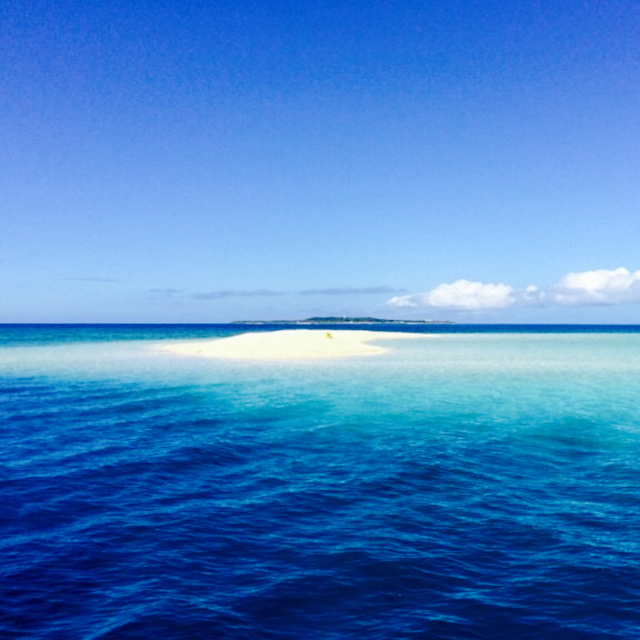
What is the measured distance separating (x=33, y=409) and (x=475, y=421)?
22361 mm

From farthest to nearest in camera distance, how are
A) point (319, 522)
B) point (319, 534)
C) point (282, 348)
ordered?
point (282, 348), point (319, 522), point (319, 534)

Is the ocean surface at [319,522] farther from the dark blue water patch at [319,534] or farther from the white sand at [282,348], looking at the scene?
the white sand at [282,348]

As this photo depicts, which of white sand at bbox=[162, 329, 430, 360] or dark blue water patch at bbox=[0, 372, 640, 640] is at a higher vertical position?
white sand at bbox=[162, 329, 430, 360]

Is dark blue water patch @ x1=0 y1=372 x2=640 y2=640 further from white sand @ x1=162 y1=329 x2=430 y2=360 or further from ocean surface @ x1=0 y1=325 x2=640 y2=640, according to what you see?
white sand @ x1=162 y1=329 x2=430 y2=360

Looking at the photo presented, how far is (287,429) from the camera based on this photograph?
2452cm

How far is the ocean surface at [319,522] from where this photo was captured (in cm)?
963

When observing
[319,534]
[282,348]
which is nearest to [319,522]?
[319,534]

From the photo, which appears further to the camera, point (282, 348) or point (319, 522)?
point (282, 348)

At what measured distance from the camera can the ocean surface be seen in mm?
9633

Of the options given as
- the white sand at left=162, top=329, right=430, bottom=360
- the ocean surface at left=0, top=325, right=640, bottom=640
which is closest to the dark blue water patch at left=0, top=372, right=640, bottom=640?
the ocean surface at left=0, top=325, right=640, bottom=640

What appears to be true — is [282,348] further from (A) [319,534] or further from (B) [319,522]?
(A) [319,534]

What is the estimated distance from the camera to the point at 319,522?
13594 millimetres

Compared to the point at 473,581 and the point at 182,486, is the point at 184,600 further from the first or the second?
the point at 182,486

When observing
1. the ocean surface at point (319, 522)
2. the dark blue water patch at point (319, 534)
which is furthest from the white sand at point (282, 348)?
the dark blue water patch at point (319, 534)
